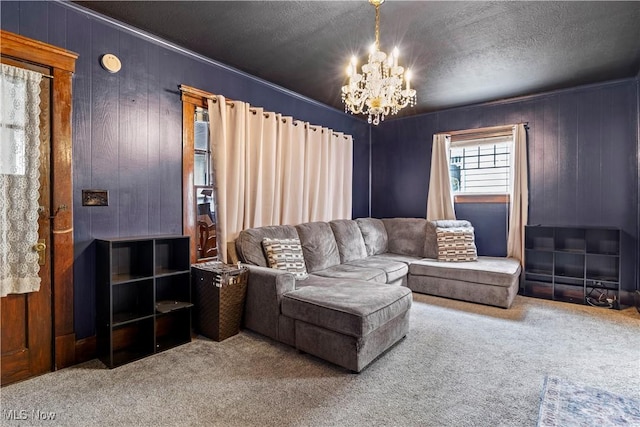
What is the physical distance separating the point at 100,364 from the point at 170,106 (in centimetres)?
222

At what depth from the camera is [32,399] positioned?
1.96 metres

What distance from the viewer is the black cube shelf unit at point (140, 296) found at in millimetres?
2408

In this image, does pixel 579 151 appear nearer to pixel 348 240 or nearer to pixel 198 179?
pixel 348 240

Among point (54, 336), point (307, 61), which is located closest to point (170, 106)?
point (307, 61)

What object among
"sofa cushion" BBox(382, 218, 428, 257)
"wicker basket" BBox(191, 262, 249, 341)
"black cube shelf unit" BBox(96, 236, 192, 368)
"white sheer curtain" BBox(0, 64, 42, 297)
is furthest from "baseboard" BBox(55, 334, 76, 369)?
"sofa cushion" BBox(382, 218, 428, 257)

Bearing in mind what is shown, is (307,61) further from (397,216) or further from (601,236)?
(601,236)

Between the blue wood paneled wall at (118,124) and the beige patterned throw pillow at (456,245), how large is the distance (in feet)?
10.9

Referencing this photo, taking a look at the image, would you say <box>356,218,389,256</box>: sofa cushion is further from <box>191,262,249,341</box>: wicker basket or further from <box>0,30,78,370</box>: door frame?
<box>0,30,78,370</box>: door frame

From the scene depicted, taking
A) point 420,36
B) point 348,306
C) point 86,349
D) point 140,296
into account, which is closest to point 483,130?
point 420,36

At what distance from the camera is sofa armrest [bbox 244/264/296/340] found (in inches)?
109

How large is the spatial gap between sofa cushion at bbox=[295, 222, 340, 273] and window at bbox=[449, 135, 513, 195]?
2295 millimetres

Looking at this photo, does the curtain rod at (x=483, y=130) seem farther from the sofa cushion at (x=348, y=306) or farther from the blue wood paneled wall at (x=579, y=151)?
the sofa cushion at (x=348, y=306)

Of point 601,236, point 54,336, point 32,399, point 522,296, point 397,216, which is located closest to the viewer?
point 32,399

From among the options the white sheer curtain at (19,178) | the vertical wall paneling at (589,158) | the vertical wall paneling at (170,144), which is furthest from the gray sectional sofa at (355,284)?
the white sheer curtain at (19,178)
